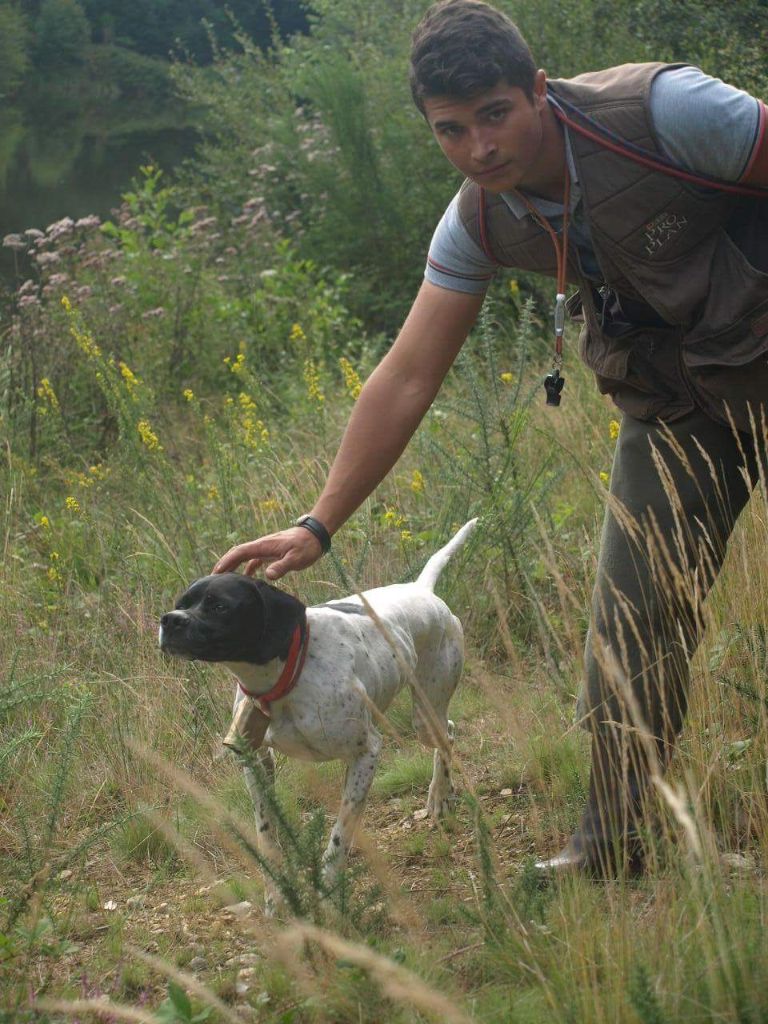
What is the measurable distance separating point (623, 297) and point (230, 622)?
118 cm

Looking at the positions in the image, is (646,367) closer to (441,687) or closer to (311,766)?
(441,687)

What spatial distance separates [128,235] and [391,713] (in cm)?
701

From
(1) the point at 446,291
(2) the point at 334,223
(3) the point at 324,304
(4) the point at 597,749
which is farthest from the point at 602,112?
(2) the point at 334,223

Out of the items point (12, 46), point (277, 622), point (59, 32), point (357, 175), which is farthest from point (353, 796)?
point (59, 32)

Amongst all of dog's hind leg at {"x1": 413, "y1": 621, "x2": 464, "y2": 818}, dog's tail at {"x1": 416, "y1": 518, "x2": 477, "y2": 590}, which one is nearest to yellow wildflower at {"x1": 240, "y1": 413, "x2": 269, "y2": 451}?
dog's tail at {"x1": 416, "y1": 518, "x2": 477, "y2": 590}

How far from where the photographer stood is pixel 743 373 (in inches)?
110

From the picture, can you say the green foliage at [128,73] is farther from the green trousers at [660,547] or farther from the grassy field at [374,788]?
the green trousers at [660,547]

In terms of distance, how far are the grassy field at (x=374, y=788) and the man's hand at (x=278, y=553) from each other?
480 millimetres

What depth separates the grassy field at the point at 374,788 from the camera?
7.73 ft

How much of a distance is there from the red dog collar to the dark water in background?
419 inches

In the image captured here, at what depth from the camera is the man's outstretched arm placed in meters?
3.08

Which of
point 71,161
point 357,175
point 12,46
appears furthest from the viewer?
point 71,161

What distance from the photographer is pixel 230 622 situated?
8.96 feet

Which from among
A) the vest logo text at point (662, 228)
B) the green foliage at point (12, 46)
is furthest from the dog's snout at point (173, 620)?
the green foliage at point (12, 46)
